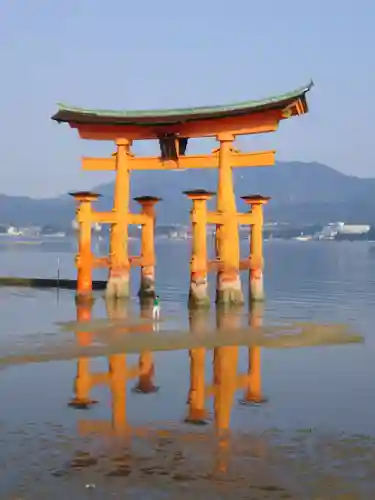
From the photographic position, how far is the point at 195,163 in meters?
31.4

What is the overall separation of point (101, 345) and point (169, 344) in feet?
6.33

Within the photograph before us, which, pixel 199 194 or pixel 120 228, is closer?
pixel 199 194

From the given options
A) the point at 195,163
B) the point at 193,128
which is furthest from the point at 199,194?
the point at 193,128

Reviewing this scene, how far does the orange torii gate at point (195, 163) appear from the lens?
2922cm

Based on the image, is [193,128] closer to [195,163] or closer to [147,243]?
[195,163]

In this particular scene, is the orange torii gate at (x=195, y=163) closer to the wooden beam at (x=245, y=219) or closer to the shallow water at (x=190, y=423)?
the wooden beam at (x=245, y=219)

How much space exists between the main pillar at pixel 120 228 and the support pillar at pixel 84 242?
0.93 metres

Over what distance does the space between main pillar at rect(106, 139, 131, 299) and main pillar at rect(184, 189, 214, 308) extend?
352 centimetres

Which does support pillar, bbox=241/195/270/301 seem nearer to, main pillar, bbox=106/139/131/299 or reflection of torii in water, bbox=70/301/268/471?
main pillar, bbox=106/139/131/299

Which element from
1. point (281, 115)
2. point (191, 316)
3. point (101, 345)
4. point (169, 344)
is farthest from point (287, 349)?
point (281, 115)

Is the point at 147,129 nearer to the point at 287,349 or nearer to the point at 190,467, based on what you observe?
the point at 287,349

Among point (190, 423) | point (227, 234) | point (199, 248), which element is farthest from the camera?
point (227, 234)

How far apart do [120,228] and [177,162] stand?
3.68 m

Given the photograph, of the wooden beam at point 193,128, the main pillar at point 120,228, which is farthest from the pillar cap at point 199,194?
the main pillar at point 120,228
